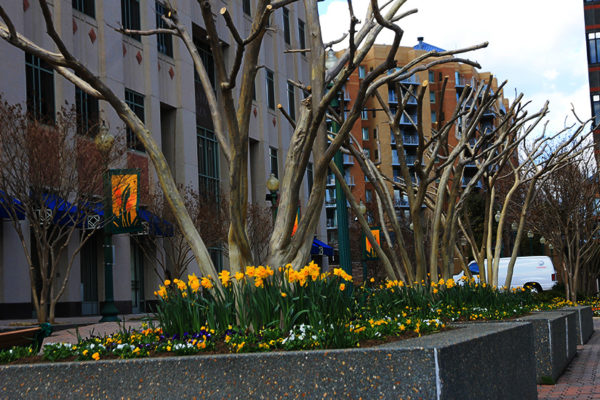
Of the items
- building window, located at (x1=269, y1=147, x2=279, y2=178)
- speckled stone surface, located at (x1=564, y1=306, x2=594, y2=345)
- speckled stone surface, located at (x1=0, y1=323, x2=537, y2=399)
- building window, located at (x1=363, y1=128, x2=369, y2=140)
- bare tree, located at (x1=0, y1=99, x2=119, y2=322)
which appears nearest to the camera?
speckled stone surface, located at (x1=0, y1=323, x2=537, y2=399)

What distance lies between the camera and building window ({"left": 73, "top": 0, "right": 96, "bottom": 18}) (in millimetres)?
27275

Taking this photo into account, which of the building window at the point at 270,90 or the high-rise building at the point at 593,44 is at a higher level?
the high-rise building at the point at 593,44

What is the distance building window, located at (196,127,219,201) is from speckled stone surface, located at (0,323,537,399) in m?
28.9

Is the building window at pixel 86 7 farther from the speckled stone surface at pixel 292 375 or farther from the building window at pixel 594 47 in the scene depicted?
the building window at pixel 594 47

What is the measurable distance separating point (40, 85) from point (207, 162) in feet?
39.8

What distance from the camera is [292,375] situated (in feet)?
16.9

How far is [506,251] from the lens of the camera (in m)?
70.1

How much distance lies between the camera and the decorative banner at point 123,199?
2167cm

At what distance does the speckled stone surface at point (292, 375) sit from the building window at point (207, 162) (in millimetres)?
28949

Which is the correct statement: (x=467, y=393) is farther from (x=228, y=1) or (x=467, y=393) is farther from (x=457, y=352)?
(x=228, y=1)

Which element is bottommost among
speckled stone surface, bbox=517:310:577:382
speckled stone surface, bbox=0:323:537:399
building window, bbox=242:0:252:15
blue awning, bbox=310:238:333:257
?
speckled stone surface, bbox=517:310:577:382

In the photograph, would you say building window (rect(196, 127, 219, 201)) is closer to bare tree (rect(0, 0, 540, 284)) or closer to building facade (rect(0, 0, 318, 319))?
building facade (rect(0, 0, 318, 319))

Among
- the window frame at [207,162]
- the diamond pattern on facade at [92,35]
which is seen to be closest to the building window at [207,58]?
the window frame at [207,162]

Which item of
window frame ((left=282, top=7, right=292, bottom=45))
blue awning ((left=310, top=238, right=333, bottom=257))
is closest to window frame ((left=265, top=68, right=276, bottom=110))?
window frame ((left=282, top=7, right=292, bottom=45))
